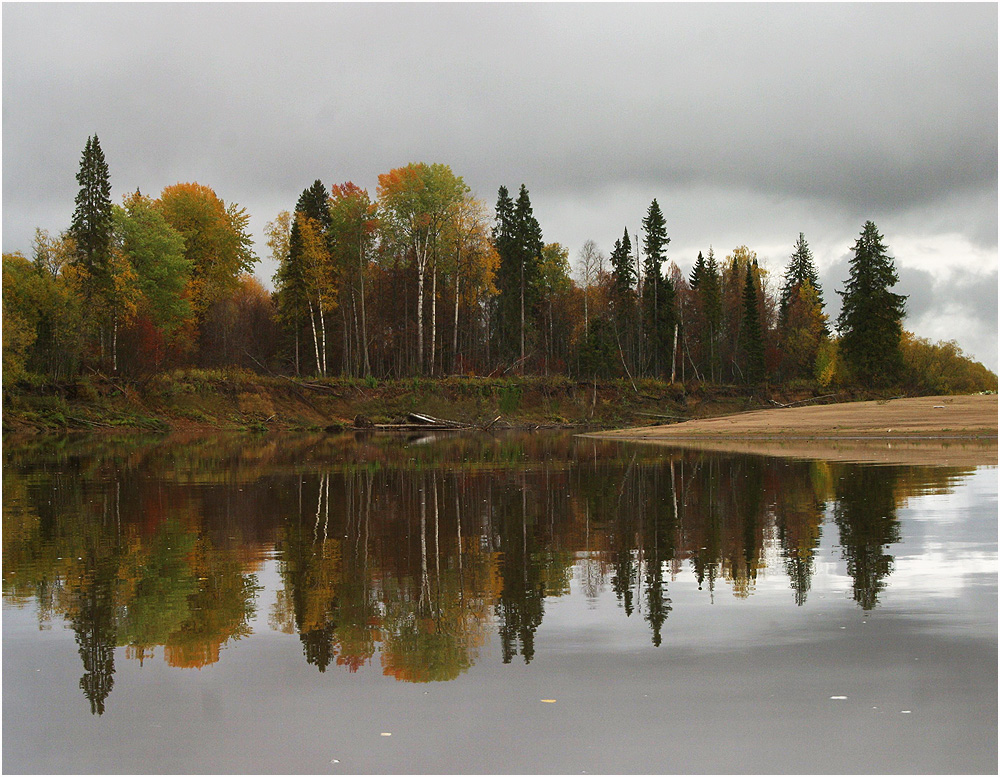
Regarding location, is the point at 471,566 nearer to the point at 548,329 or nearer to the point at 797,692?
the point at 797,692

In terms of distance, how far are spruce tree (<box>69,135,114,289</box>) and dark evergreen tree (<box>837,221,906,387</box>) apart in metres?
58.5

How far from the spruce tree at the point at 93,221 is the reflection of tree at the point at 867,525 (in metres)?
48.9

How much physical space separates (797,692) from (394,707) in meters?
2.61

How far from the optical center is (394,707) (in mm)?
5695

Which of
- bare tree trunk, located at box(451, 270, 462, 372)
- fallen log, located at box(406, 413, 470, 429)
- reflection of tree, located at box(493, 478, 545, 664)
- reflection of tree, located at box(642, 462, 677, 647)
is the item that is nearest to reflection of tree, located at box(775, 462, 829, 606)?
reflection of tree, located at box(642, 462, 677, 647)

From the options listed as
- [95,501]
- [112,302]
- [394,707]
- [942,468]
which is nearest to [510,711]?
[394,707]

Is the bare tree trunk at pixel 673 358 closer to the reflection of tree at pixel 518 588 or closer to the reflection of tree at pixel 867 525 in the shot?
the reflection of tree at pixel 867 525

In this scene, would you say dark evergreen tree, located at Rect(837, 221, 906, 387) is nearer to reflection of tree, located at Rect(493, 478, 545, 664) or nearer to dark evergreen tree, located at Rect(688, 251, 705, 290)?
dark evergreen tree, located at Rect(688, 251, 705, 290)

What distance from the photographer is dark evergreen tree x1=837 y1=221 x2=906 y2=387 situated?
76.8 meters

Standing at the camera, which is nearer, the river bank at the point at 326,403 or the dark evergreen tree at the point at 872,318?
the river bank at the point at 326,403

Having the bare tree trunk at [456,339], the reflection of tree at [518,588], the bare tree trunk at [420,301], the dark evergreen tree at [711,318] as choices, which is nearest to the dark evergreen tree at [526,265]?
the bare tree trunk at [456,339]

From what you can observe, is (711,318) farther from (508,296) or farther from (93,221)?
(93,221)

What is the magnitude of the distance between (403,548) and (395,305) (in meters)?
64.3

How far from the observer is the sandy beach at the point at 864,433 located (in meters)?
30.0
